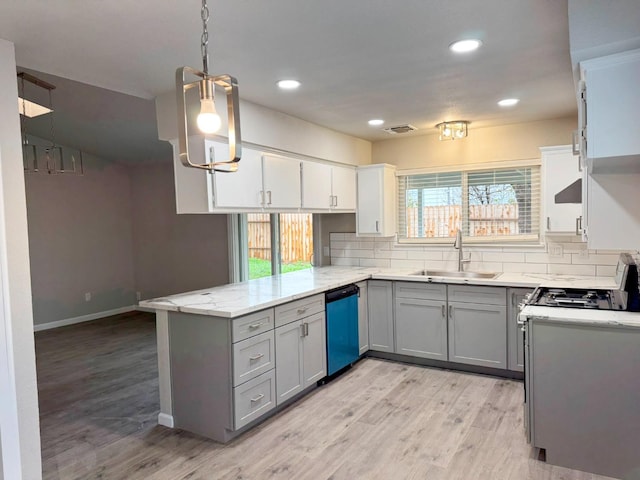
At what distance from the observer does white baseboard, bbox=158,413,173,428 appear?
10.0 ft

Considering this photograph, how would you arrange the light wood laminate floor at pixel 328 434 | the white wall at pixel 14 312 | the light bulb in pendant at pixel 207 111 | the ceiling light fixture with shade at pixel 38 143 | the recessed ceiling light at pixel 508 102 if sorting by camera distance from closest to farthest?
the light bulb in pendant at pixel 207 111, the white wall at pixel 14 312, the light wood laminate floor at pixel 328 434, the recessed ceiling light at pixel 508 102, the ceiling light fixture with shade at pixel 38 143

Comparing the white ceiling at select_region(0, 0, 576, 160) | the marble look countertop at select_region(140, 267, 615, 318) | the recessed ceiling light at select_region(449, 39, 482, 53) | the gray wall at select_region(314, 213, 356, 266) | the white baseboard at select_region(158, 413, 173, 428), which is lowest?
the white baseboard at select_region(158, 413, 173, 428)

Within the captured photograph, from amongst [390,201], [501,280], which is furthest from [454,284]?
[390,201]

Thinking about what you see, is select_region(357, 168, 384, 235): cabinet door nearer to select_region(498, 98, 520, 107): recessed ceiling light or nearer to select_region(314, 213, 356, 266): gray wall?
select_region(314, 213, 356, 266): gray wall

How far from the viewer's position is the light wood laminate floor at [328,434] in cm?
252

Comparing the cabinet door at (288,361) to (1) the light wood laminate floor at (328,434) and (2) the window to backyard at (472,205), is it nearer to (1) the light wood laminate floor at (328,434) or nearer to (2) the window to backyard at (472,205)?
(1) the light wood laminate floor at (328,434)

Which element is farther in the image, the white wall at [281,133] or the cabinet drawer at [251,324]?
the white wall at [281,133]

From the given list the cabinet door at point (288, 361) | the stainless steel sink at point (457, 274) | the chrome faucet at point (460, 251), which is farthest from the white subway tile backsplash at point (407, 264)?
the cabinet door at point (288, 361)

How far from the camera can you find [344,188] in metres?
4.68

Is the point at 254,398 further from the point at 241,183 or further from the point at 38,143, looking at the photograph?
the point at 38,143

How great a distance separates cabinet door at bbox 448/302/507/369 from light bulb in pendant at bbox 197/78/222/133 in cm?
321

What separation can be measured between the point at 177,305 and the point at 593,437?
2593 mm

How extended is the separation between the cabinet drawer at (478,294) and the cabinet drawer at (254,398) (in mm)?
1836

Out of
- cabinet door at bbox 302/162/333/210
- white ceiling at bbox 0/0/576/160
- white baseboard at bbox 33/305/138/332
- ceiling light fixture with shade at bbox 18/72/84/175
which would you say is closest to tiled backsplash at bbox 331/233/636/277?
cabinet door at bbox 302/162/333/210
